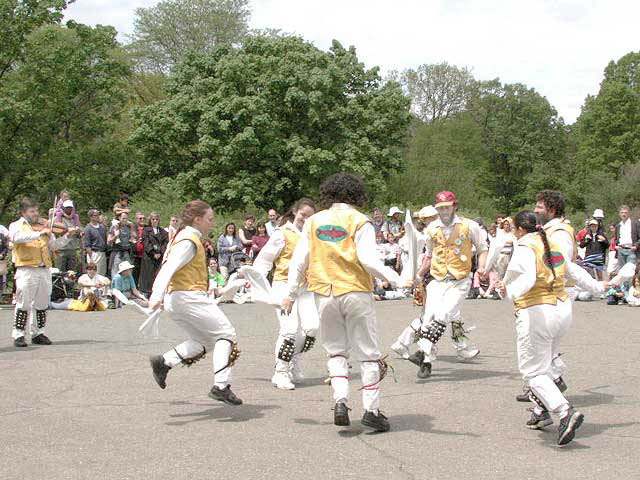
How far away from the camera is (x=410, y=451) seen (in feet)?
20.3

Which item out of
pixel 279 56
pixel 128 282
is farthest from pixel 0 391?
pixel 279 56

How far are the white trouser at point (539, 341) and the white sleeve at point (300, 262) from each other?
171 centimetres

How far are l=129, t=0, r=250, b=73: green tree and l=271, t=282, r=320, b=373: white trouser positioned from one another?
45.6 m

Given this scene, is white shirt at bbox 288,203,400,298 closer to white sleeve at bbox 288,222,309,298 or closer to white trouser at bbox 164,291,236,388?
white sleeve at bbox 288,222,309,298

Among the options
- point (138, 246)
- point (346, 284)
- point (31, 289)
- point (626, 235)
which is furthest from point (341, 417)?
point (626, 235)

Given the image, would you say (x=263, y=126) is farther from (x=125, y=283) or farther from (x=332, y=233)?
(x=332, y=233)

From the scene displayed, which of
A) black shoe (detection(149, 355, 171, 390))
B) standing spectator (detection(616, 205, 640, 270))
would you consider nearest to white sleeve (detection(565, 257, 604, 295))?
black shoe (detection(149, 355, 171, 390))

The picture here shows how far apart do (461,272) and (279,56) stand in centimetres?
3584

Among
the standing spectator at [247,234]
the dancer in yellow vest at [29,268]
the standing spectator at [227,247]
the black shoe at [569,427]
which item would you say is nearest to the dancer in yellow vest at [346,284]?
the black shoe at [569,427]

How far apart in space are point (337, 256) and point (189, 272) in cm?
156

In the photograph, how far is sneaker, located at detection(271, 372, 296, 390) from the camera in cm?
877

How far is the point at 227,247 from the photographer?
2125 cm

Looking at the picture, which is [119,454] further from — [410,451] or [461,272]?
[461,272]

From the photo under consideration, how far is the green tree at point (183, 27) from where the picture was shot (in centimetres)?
5294
